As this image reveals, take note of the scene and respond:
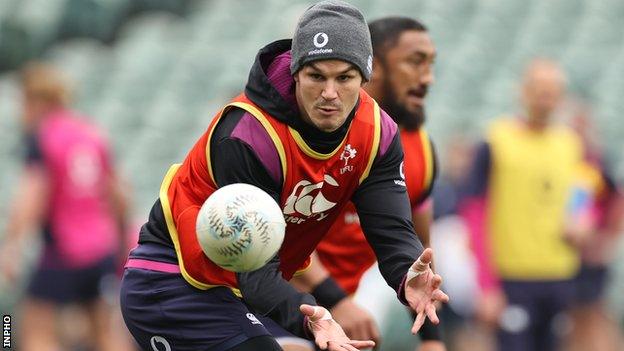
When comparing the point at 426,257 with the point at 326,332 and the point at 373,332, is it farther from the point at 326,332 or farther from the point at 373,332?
the point at 373,332

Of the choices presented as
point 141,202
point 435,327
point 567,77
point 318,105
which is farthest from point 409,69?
point 567,77

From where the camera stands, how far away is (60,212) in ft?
36.1

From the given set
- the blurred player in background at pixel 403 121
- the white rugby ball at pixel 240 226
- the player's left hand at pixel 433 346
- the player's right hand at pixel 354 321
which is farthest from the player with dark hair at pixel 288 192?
the player's left hand at pixel 433 346

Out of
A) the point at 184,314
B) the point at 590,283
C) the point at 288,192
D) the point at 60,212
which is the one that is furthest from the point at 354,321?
the point at 590,283

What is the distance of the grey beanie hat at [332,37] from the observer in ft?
19.1

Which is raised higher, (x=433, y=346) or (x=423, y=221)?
(x=423, y=221)

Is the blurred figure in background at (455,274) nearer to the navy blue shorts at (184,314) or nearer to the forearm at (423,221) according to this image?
the forearm at (423,221)

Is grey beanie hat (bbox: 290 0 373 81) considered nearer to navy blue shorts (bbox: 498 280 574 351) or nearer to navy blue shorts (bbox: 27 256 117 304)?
navy blue shorts (bbox: 498 280 574 351)

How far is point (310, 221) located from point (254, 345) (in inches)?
23.5

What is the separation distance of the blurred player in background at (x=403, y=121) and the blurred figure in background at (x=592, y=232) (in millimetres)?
3855

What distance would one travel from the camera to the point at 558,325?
1111 cm

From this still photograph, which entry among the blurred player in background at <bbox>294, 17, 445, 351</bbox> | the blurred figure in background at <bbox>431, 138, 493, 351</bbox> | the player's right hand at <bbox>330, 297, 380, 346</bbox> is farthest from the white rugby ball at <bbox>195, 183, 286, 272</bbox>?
the blurred figure in background at <bbox>431, 138, 493, 351</bbox>

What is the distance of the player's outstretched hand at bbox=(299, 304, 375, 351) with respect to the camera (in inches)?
219

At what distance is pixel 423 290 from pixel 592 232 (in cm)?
621
